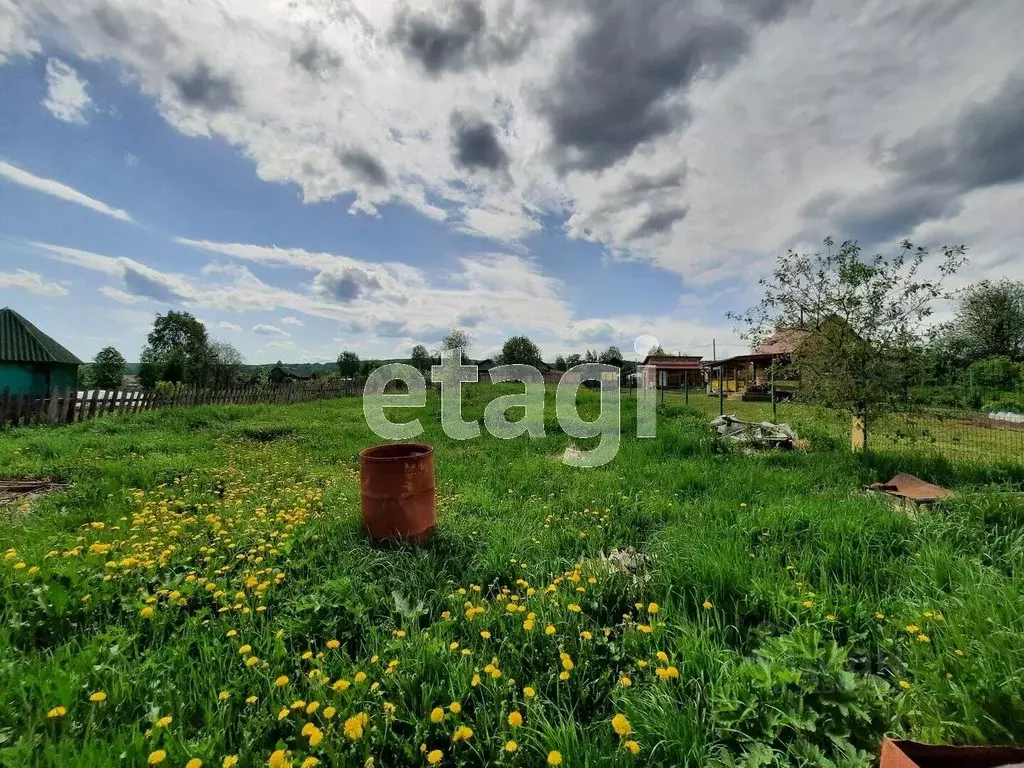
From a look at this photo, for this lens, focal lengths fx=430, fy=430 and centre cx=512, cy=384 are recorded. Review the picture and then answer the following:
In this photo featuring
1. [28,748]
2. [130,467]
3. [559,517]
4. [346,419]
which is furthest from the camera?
[346,419]

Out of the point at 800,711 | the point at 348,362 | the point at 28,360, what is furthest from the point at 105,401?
the point at 348,362

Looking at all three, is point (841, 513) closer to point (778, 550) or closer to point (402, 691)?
point (778, 550)

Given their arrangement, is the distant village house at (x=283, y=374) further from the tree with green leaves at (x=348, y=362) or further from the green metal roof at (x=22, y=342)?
the green metal roof at (x=22, y=342)

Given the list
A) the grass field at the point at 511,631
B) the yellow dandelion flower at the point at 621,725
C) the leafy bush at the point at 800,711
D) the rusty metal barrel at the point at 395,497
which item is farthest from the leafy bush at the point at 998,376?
the yellow dandelion flower at the point at 621,725

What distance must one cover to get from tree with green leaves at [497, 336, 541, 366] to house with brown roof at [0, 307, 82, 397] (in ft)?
146

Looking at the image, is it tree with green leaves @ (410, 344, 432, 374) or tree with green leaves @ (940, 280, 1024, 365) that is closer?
tree with green leaves @ (940, 280, 1024, 365)

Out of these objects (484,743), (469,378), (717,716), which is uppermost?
(469,378)

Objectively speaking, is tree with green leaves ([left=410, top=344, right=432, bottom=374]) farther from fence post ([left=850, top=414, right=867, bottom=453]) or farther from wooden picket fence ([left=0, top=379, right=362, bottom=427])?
fence post ([left=850, top=414, right=867, bottom=453])

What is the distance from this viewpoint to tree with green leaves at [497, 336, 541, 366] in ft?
198

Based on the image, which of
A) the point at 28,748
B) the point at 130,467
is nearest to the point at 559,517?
the point at 28,748

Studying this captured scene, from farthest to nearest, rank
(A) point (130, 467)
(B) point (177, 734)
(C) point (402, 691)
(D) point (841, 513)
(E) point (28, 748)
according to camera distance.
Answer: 1. (A) point (130, 467)
2. (D) point (841, 513)
3. (C) point (402, 691)
4. (B) point (177, 734)
5. (E) point (28, 748)

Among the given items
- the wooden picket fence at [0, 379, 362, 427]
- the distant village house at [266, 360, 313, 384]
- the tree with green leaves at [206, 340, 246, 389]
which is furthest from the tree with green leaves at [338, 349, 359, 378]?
the wooden picket fence at [0, 379, 362, 427]

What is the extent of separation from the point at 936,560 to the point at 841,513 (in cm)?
100

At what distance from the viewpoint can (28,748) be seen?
5.31 feet
